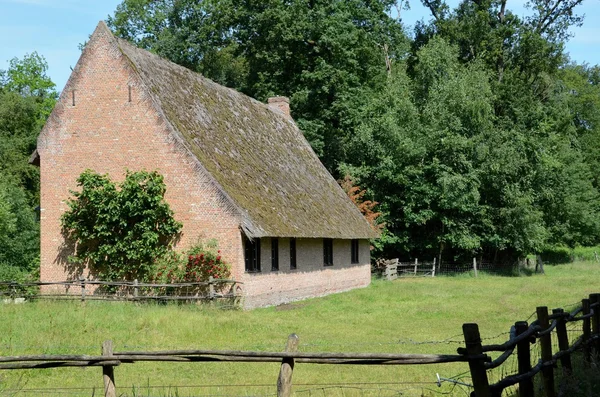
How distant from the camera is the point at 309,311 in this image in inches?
961

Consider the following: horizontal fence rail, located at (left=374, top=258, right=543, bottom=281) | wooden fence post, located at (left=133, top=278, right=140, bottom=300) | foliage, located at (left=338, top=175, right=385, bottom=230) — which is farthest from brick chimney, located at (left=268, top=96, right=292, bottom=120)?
wooden fence post, located at (left=133, top=278, right=140, bottom=300)

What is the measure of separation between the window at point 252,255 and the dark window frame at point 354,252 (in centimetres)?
1088

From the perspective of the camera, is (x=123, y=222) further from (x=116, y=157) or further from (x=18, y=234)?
(x=18, y=234)

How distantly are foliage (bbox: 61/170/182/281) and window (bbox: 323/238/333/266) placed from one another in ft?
29.0

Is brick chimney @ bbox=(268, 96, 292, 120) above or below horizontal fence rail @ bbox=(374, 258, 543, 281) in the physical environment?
above

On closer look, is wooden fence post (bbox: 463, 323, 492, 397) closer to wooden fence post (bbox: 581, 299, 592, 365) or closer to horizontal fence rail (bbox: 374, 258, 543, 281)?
wooden fence post (bbox: 581, 299, 592, 365)

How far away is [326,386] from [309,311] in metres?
12.6

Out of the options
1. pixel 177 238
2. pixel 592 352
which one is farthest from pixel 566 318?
pixel 177 238

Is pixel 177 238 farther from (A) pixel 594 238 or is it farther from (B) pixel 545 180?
(A) pixel 594 238

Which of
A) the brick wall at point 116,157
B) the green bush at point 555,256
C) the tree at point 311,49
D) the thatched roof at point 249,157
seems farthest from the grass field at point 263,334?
the green bush at point 555,256

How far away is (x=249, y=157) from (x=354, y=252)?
9647 millimetres

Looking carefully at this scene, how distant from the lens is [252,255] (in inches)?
993

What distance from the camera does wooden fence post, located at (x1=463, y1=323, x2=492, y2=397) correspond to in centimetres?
734

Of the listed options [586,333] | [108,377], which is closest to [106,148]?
[108,377]
